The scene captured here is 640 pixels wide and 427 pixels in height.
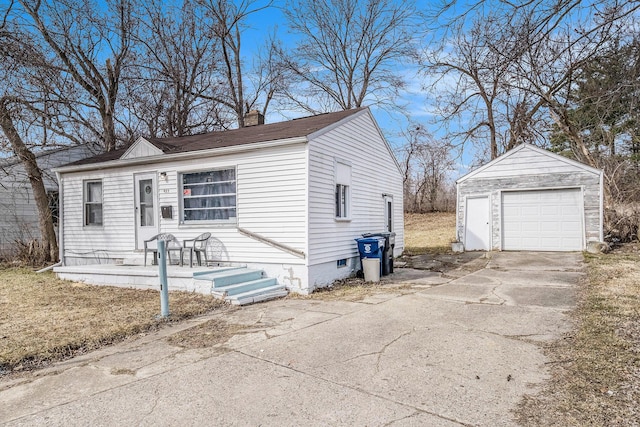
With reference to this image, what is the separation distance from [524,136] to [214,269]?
648 inches

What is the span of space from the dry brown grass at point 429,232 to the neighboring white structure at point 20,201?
13827 mm

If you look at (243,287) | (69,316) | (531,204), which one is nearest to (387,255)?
(243,287)

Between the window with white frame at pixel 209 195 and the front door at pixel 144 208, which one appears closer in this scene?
the window with white frame at pixel 209 195

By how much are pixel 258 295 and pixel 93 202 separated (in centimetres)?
653

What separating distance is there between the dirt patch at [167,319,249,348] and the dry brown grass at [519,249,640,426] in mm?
3451

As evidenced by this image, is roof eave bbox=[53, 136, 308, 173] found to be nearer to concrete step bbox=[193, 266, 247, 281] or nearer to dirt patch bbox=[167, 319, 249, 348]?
concrete step bbox=[193, 266, 247, 281]

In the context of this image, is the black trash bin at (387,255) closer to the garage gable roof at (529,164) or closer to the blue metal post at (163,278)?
the blue metal post at (163,278)

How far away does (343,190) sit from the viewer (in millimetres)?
9867

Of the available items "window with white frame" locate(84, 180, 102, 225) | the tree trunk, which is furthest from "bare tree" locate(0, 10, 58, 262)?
"window with white frame" locate(84, 180, 102, 225)

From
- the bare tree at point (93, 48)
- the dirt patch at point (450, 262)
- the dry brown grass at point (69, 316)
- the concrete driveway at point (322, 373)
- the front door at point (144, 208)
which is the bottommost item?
the dirt patch at point (450, 262)

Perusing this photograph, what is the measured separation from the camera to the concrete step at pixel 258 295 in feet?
23.6

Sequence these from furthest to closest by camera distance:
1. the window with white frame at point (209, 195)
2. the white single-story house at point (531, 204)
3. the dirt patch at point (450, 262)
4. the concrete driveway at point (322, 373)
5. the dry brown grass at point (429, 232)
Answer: the dry brown grass at point (429, 232) < the white single-story house at point (531, 204) < the dirt patch at point (450, 262) < the window with white frame at point (209, 195) < the concrete driveway at point (322, 373)

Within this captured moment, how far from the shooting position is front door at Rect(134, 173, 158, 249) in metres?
10.2

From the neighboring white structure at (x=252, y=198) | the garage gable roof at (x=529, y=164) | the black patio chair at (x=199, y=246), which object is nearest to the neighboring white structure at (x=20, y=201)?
the neighboring white structure at (x=252, y=198)
